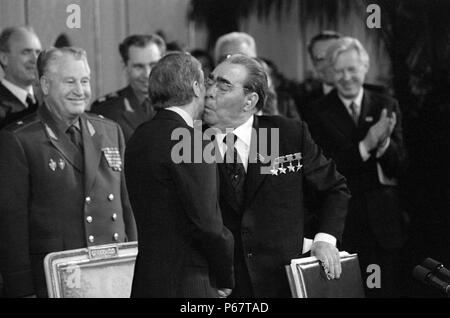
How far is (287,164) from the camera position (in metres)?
3.18

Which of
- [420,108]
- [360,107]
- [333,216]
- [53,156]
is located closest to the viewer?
[333,216]

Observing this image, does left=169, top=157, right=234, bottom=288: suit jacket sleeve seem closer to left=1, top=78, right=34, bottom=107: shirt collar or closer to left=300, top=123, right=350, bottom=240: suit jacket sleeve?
left=300, top=123, right=350, bottom=240: suit jacket sleeve

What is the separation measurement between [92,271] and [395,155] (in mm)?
1801

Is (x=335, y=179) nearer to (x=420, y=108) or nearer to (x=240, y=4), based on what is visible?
(x=420, y=108)

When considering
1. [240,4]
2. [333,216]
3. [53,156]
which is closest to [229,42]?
[240,4]

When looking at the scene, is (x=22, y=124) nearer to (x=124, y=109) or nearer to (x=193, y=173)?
(x=124, y=109)

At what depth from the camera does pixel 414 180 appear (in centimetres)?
486

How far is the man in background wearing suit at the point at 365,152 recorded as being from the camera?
4.49 m

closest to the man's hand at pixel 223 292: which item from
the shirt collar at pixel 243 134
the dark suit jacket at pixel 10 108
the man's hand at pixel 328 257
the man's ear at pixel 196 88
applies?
the man's hand at pixel 328 257

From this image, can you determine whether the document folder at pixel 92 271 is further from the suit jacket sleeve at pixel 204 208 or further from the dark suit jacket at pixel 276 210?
the suit jacket sleeve at pixel 204 208

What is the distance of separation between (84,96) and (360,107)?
1.58 metres

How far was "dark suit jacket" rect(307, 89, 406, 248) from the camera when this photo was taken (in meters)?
4.49

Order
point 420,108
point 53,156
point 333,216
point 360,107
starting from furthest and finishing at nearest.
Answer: point 420,108
point 360,107
point 53,156
point 333,216

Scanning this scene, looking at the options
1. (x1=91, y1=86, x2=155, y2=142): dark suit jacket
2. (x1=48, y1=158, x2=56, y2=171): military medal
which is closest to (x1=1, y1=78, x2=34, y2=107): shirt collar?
(x1=91, y1=86, x2=155, y2=142): dark suit jacket
